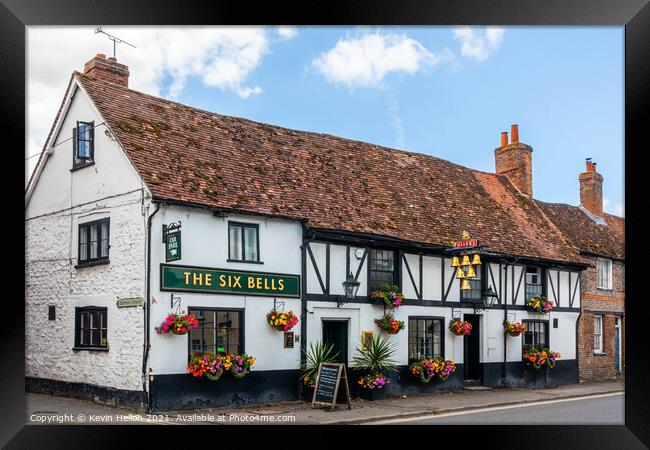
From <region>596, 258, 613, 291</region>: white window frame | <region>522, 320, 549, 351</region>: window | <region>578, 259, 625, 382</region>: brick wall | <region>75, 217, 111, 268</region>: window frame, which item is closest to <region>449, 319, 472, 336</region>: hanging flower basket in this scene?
<region>522, 320, 549, 351</region>: window

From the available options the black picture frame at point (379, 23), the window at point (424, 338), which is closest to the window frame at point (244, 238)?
the window at point (424, 338)

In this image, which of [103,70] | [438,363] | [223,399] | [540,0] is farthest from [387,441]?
[103,70]

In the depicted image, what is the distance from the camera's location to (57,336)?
650 inches

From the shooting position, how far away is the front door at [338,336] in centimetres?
1703

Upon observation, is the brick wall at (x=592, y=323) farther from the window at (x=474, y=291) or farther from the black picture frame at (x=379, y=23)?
the black picture frame at (x=379, y=23)

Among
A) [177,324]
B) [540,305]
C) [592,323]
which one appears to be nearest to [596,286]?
[592,323]

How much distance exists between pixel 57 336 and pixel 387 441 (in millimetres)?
8691

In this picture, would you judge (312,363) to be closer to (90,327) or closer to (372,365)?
(372,365)

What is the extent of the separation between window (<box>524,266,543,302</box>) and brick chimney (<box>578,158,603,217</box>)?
6.06 m

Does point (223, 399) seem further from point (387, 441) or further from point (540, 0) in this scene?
point (540, 0)

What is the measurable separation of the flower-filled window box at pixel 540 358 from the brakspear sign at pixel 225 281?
8169 millimetres

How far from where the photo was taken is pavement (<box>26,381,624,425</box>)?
13.4 metres

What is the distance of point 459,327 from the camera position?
1906 centimetres

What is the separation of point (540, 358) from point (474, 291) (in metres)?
3.07
